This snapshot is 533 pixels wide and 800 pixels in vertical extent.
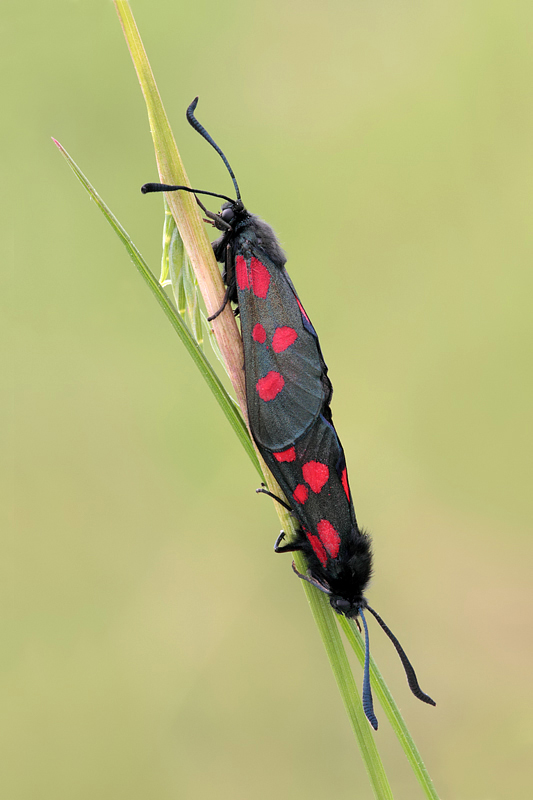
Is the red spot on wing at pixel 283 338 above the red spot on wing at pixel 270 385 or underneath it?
above

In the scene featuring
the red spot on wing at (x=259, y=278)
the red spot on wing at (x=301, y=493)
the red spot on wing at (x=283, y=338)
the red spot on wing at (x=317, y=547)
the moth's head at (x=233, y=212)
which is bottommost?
the red spot on wing at (x=317, y=547)

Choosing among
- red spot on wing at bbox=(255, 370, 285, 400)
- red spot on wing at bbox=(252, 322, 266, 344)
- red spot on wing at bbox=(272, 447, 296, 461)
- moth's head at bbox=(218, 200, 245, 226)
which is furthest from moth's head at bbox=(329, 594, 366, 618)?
moth's head at bbox=(218, 200, 245, 226)

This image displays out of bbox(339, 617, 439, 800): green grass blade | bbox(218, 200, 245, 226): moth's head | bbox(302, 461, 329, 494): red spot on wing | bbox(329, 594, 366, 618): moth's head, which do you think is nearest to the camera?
Result: bbox(339, 617, 439, 800): green grass blade

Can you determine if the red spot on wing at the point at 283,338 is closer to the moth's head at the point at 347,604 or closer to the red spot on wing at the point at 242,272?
the red spot on wing at the point at 242,272

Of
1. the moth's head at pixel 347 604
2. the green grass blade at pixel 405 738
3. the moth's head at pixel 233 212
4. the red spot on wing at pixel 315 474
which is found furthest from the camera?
the moth's head at pixel 233 212

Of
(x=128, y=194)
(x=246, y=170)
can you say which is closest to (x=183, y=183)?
(x=128, y=194)

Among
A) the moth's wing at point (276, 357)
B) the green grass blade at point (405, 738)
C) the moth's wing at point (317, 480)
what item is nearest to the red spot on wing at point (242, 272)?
the moth's wing at point (276, 357)

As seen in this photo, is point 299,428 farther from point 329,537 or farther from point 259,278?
point 259,278

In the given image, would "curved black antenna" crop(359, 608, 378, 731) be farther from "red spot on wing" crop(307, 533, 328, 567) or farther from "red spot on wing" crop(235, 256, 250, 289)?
"red spot on wing" crop(235, 256, 250, 289)
